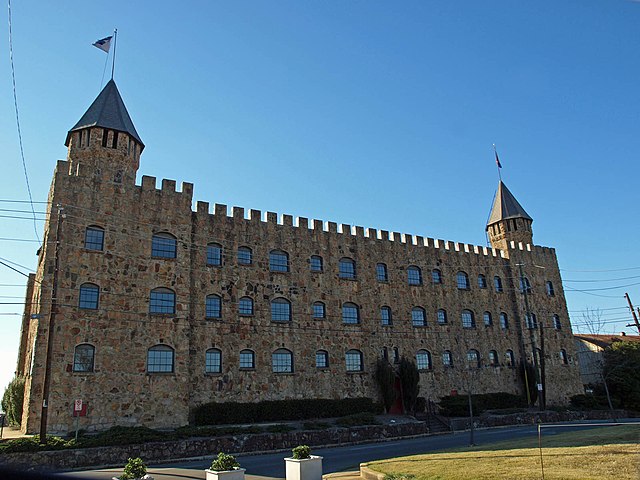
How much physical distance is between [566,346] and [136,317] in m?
38.3

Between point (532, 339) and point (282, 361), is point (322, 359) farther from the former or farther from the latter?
point (532, 339)

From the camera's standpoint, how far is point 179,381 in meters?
26.5


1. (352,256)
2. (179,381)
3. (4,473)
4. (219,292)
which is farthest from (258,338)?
(4,473)

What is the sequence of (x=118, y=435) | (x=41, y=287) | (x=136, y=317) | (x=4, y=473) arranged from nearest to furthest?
(x=4, y=473) < (x=118, y=435) < (x=41, y=287) < (x=136, y=317)

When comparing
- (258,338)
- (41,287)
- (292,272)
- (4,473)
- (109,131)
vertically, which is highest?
(109,131)

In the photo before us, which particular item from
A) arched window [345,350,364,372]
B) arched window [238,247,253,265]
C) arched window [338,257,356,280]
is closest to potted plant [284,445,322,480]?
arched window [238,247,253,265]

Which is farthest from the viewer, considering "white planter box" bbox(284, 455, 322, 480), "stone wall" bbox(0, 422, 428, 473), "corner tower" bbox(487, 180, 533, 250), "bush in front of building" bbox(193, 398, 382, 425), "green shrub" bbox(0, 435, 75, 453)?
"corner tower" bbox(487, 180, 533, 250)

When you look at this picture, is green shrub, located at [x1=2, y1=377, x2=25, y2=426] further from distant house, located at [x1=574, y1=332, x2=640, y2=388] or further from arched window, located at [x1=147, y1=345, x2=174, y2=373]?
distant house, located at [x1=574, y1=332, x2=640, y2=388]

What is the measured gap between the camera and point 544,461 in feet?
41.1

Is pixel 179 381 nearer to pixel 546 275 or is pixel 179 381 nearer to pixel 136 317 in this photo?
pixel 136 317

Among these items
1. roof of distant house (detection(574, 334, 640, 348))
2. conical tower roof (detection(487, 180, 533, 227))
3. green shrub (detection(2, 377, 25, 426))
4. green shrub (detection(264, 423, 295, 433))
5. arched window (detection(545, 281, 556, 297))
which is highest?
conical tower roof (detection(487, 180, 533, 227))

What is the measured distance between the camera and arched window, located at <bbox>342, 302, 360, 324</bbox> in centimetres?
3444

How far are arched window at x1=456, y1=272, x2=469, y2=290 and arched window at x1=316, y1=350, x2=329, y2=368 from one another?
14723 millimetres

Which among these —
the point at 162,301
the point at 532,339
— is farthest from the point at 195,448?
the point at 532,339
